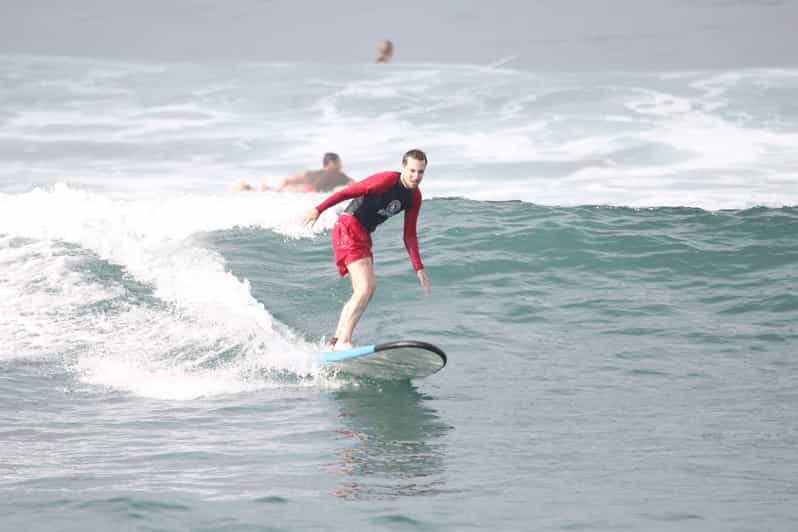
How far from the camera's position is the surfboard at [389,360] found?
6.47 metres

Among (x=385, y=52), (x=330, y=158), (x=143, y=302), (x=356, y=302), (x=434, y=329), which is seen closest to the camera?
(x=356, y=302)

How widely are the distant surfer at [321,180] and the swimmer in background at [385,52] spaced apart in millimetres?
9678

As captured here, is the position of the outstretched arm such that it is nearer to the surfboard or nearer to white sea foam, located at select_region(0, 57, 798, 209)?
the surfboard

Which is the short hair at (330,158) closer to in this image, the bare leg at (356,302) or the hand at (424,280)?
the hand at (424,280)

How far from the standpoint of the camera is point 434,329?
28.7ft

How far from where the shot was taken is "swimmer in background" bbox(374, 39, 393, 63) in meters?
24.0

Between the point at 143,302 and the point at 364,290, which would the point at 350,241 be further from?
the point at 143,302

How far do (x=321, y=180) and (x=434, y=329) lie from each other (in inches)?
261

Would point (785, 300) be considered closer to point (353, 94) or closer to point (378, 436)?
point (378, 436)

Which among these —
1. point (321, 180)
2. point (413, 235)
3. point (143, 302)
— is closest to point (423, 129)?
point (321, 180)

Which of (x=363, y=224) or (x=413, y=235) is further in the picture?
(x=413, y=235)

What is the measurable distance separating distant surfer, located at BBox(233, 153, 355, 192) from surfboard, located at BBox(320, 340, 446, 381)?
8.10 m

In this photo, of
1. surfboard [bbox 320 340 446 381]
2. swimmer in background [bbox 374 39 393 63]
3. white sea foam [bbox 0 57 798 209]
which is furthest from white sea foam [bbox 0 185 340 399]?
swimmer in background [bbox 374 39 393 63]

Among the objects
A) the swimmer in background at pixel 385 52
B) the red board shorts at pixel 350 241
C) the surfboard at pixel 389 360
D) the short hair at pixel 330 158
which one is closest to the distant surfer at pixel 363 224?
the red board shorts at pixel 350 241
